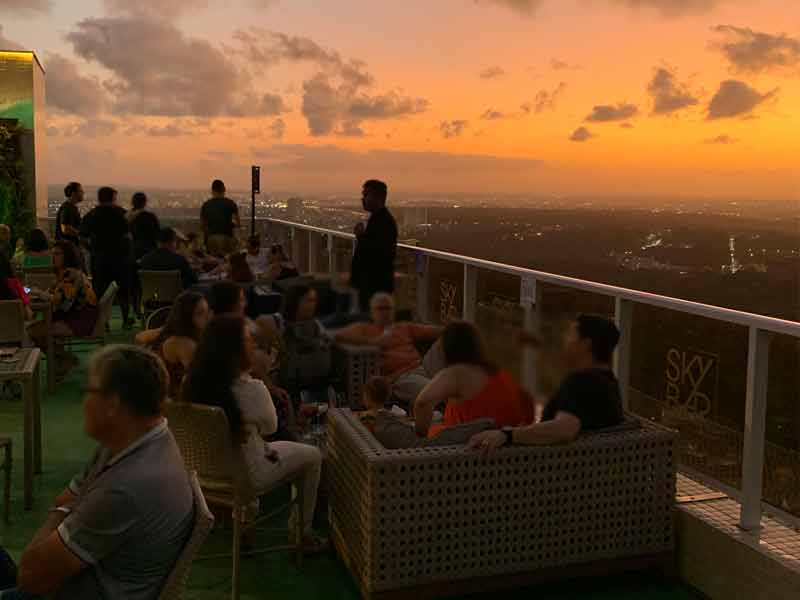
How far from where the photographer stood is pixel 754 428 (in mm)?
2750

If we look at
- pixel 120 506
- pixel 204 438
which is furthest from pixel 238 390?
pixel 120 506

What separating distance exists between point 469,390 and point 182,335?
1388 mm

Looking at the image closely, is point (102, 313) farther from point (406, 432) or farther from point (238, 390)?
point (406, 432)

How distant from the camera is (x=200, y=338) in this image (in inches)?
109

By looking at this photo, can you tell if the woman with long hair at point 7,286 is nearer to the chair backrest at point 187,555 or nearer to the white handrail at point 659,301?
the white handrail at point 659,301

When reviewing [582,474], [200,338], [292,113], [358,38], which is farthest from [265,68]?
[582,474]

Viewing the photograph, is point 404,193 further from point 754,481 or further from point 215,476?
point 754,481

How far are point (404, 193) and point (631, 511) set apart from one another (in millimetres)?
1928

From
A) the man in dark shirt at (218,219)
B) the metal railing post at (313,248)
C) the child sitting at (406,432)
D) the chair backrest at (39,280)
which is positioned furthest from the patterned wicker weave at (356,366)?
the metal railing post at (313,248)

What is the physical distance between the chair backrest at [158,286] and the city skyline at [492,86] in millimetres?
1273

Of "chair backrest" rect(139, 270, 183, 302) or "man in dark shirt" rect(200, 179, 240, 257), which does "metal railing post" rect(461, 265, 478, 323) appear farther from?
"man in dark shirt" rect(200, 179, 240, 257)

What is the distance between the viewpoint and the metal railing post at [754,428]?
2701 mm

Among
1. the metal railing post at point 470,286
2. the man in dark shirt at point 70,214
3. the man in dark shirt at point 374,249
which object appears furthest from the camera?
the man in dark shirt at point 70,214

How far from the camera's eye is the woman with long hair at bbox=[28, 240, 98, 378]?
5.67 metres
